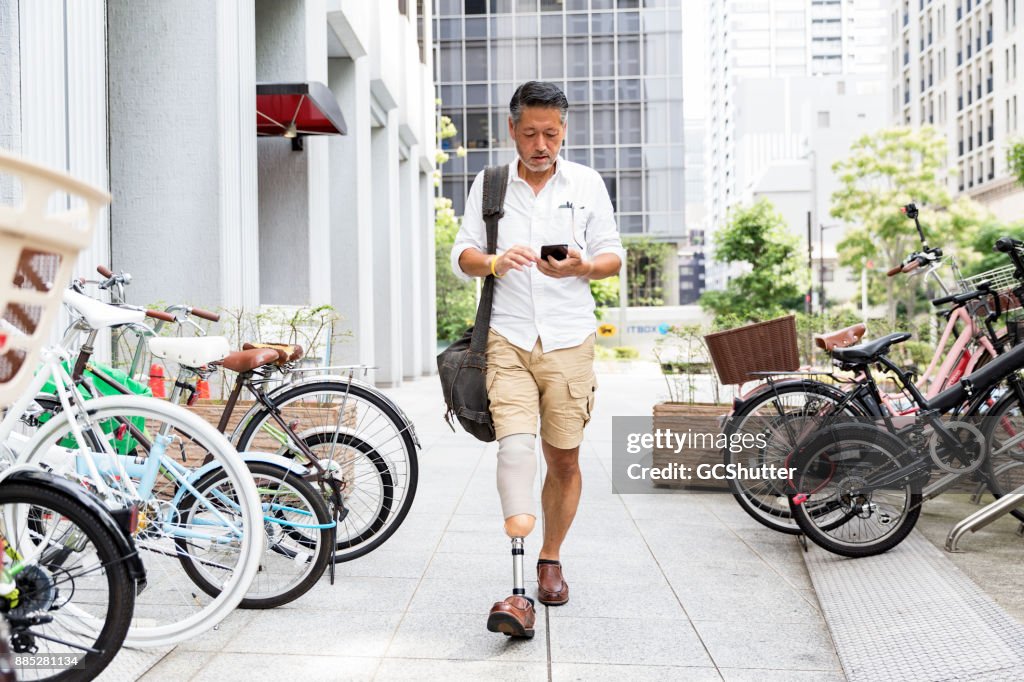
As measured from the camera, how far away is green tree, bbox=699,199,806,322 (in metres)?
55.0

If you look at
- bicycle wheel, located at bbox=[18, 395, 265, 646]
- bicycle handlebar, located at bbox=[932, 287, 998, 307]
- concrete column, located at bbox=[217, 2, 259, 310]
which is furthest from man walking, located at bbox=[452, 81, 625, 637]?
concrete column, located at bbox=[217, 2, 259, 310]

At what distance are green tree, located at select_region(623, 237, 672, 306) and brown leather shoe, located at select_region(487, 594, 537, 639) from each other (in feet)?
166

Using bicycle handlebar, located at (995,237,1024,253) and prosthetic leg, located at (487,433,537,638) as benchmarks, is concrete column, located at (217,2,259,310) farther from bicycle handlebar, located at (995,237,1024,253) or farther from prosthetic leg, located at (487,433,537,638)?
bicycle handlebar, located at (995,237,1024,253)

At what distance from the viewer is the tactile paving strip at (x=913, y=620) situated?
128 inches

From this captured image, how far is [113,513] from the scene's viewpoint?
282cm

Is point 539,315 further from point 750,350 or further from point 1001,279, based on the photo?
point 1001,279

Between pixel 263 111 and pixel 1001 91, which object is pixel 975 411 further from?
pixel 1001 91

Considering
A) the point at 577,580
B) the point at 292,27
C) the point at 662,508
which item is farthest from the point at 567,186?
the point at 292,27

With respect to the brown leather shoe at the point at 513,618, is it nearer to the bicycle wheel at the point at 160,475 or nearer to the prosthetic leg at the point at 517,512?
the prosthetic leg at the point at 517,512

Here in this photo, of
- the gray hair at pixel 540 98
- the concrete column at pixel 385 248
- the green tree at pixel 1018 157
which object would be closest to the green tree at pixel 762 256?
the green tree at pixel 1018 157

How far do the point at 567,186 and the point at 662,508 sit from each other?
3053 millimetres

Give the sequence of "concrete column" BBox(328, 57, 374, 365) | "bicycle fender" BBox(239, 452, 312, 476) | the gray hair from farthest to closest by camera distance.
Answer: "concrete column" BBox(328, 57, 374, 365) < "bicycle fender" BBox(239, 452, 312, 476) < the gray hair

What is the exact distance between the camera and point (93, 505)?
2.72 metres

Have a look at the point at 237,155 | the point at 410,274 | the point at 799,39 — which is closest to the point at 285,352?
the point at 237,155
